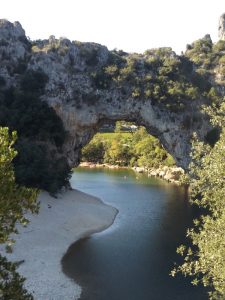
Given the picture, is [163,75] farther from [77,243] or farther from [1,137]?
[1,137]

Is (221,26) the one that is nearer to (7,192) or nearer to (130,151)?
(130,151)

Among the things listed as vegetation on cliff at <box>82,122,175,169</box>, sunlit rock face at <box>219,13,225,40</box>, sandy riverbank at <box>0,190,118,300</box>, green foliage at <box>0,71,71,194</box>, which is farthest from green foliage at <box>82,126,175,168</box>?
sunlit rock face at <box>219,13,225,40</box>

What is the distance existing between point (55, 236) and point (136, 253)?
32.9 feet

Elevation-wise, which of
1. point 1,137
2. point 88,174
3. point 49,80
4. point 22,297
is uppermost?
point 49,80

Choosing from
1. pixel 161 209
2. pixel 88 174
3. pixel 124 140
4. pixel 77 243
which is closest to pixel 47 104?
pixel 161 209

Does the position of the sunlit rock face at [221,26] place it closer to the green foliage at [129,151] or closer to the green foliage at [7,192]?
the green foliage at [129,151]

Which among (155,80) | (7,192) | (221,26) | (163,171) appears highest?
(221,26)

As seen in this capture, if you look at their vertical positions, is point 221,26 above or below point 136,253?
above

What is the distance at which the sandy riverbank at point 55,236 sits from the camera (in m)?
33.2

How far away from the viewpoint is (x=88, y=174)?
108 metres

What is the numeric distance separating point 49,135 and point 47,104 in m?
5.41

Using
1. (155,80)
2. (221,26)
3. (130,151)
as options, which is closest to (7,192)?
(155,80)

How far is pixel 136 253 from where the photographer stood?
138ft

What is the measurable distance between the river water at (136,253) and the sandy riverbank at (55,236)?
4.09 ft
